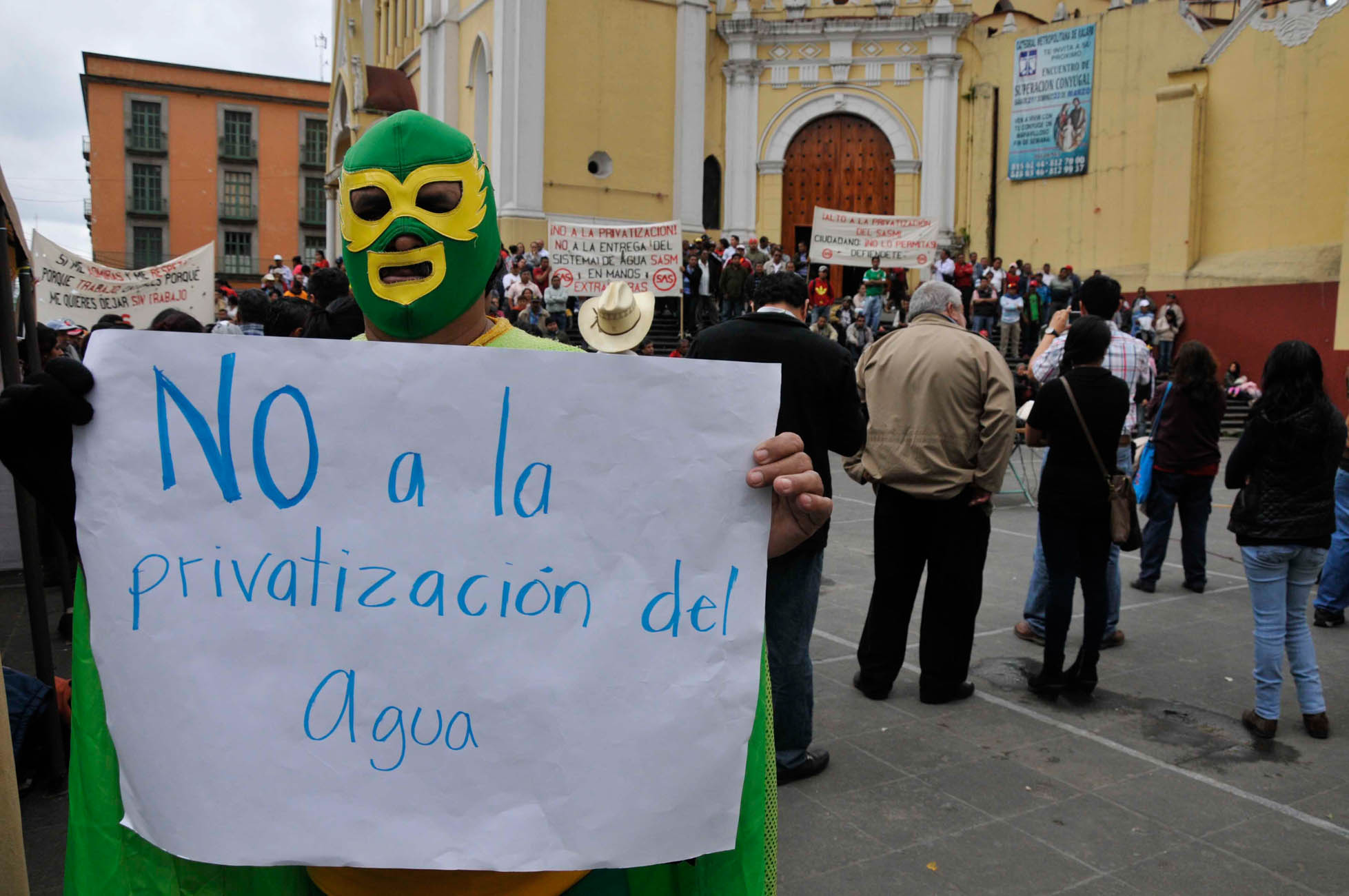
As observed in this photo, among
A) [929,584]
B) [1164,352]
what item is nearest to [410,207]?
[929,584]

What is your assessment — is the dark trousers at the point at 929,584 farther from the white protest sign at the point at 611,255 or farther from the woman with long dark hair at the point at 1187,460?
the white protest sign at the point at 611,255

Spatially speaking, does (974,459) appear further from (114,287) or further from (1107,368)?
(114,287)

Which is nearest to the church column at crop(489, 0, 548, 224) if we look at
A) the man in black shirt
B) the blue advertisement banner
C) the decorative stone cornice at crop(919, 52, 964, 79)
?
the decorative stone cornice at crop(919, 52, 964, 79)

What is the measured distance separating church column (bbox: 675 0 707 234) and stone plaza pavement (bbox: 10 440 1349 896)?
829 inches

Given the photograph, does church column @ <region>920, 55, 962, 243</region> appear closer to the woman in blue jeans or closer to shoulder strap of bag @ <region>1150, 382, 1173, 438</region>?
shoulder strap of bag @ <region>1150, 382, 1173, 438</region>

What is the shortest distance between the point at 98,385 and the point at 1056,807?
12.2 ft

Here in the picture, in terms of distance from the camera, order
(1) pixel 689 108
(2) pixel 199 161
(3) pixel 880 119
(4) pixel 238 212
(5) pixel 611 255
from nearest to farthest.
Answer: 1. (5) pixel 611 255
2. (1) pixel 689 108
3. (3) pixel 880 119
4. (2) pixel 199 161
5. (4) pixel 238 212

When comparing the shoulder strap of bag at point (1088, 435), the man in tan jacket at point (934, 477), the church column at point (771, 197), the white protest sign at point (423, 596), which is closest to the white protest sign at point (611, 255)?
the church column at point (771, 197)

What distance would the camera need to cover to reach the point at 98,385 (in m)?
1.65

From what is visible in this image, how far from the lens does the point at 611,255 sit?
16297mm

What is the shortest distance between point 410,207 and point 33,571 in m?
3.10

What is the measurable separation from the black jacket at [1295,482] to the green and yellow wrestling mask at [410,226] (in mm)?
3991

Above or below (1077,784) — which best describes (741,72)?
above

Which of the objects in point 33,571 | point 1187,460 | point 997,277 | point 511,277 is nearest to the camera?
point 33,571
